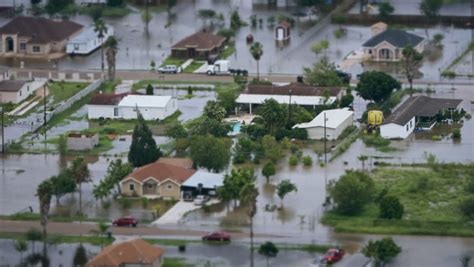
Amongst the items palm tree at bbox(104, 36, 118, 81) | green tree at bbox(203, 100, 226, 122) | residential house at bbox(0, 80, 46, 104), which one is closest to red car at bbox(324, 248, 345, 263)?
green tree at bbox(203, 100, 226, 122)

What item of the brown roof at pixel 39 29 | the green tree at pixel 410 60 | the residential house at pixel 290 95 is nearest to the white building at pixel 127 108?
the residential house at pixel 290 95

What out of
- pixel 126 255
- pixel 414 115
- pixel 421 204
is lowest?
pixel 126 255

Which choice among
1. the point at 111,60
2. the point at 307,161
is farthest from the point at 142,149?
the point at 111,60

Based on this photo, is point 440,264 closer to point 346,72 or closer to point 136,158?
point 136,158

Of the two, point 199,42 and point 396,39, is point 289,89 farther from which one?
point 199,42

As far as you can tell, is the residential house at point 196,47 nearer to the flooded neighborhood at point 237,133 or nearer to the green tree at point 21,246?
the flooded neighborhood at point 237,133

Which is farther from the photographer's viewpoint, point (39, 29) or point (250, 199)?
point (39, 29)

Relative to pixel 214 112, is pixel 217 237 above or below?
below
